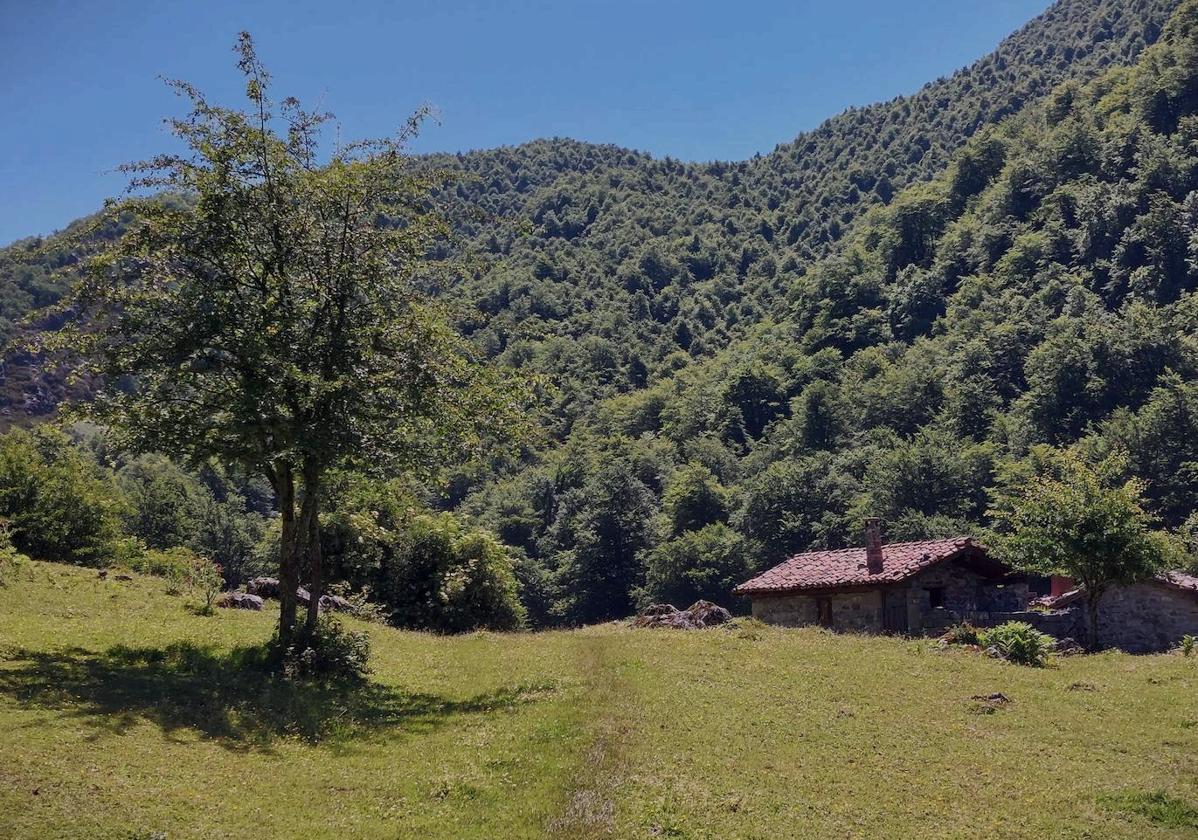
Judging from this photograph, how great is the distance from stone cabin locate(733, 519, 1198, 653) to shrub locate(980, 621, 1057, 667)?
21.8 ft

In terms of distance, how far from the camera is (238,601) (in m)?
31.6

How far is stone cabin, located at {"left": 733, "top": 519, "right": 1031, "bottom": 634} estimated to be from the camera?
125 feet

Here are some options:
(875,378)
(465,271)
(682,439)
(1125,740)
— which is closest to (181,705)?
(465,271)

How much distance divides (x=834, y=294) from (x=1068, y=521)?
128092mm

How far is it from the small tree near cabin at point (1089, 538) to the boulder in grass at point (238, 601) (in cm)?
2752

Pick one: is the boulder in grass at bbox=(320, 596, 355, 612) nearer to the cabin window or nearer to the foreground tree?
the foreground tree

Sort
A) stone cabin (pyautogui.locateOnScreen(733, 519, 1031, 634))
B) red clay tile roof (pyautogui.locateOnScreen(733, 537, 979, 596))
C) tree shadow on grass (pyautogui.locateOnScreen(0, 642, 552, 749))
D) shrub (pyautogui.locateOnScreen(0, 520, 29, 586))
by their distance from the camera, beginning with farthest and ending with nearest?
stone cabin (pyautogui.locateOnScreen(733, 519, 1031, 634)) < red clay tile roof (pyautogui.locateOnScreen(733, 537, 979, 596)) < shrub (pyautogui.locateOnScreen(0, 520, 29, 586)) < tree shadow on grass (pyautogui.locateOnScreen(0, 642, 552, 749))

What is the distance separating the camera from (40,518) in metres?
36.9

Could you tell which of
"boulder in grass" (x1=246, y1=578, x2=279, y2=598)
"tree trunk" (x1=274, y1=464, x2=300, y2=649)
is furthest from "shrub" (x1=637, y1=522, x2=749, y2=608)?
"tree trunk" (x1=274, y1=464, x2=300, y2=649)

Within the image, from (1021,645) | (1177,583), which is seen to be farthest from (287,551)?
(1177,583)

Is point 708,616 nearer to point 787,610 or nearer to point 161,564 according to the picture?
point 787,610

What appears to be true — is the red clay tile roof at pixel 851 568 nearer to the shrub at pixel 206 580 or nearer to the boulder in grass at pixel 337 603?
the boulder in grass at pixel 337 603

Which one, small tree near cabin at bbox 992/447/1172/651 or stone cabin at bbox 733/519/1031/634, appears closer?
small tree near cabin at bbox 992/447/1172/651

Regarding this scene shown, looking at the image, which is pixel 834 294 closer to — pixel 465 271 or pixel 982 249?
pixel 982 249
